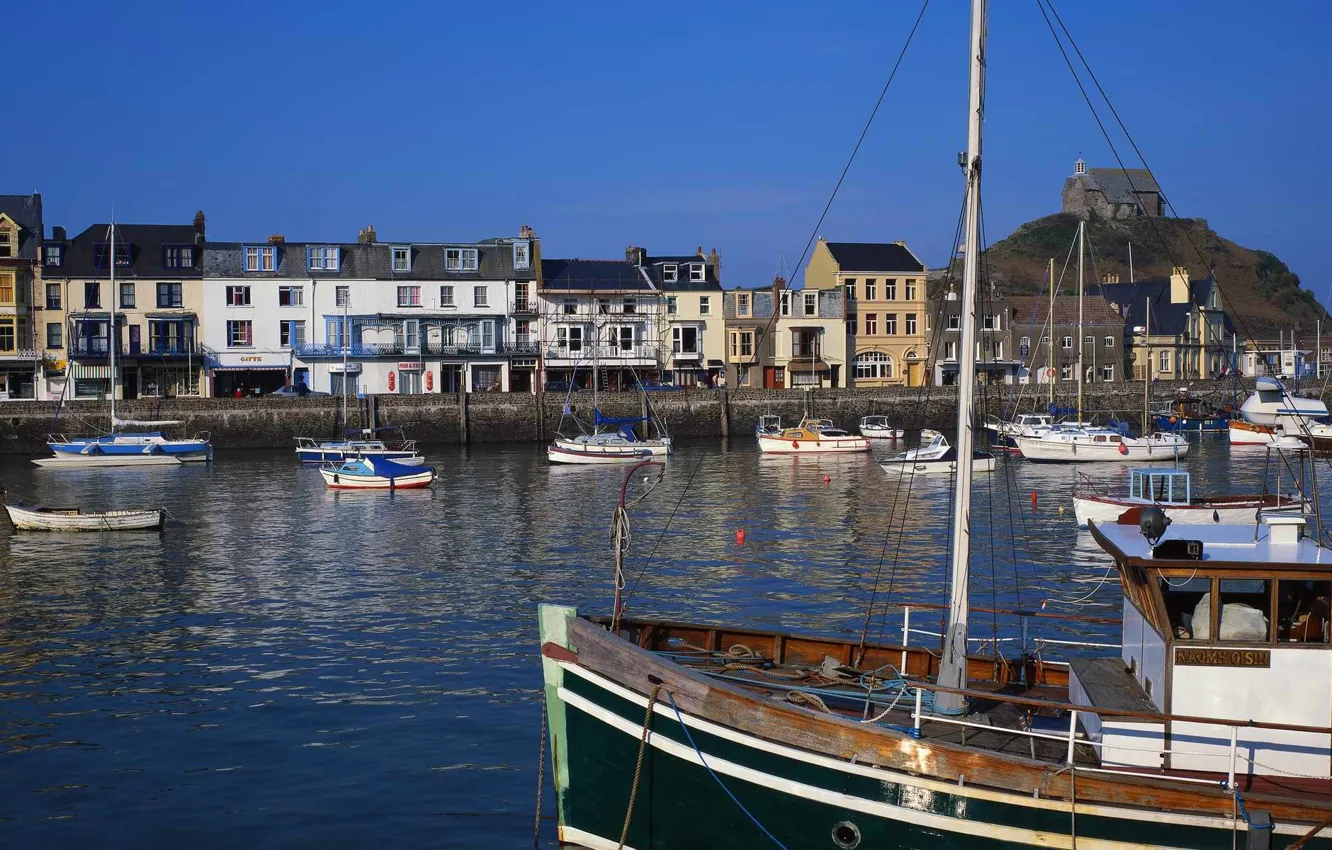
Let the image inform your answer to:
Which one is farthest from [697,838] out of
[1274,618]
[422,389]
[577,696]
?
[422,389]

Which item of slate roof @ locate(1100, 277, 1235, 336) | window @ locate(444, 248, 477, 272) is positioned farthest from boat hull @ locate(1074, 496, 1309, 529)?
slate roof @ locate(1100, 277, 1235, 336)

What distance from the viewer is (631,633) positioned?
1605 cm

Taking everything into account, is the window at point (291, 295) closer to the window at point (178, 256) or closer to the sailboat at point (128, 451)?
the window at point (178, 256)

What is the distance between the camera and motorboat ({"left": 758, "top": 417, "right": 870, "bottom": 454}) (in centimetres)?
7231

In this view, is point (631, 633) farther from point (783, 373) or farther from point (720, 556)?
point (783, 373)

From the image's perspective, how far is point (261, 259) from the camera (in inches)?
3511

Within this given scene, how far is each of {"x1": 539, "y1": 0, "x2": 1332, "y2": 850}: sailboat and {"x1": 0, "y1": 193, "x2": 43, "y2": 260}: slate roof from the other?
86.0 m

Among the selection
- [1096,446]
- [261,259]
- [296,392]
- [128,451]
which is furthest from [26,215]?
[1096,446]

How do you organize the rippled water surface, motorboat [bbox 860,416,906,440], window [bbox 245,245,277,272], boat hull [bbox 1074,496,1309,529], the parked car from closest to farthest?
the rippled water surface
boat hull [bbox 1074,496,1309,529]
motorboat [bbox 860,416,906,440]
the parked car
window [bbox 245,245,277,272]

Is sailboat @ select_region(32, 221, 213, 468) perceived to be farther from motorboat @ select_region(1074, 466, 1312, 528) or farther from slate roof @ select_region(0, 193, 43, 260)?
motorboat @ select_region(1074, 466, 1312, 528)

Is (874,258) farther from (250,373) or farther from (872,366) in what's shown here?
(250,373)

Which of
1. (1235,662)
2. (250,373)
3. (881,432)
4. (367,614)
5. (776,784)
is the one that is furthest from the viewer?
(250,373)

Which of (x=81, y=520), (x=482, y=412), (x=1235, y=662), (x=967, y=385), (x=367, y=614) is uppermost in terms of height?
(x=967, y=385)

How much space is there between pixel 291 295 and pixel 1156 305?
74.2 m
